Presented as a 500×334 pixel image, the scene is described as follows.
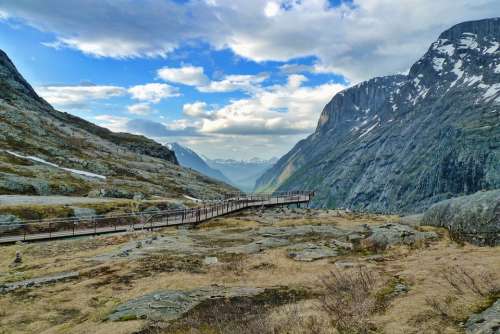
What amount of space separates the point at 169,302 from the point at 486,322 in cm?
1223

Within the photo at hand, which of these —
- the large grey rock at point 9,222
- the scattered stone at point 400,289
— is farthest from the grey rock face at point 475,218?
the large grey rock at point 9,222

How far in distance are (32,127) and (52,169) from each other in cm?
5042

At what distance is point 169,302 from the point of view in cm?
1742

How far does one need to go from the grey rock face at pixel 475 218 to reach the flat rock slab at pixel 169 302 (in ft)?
46.0

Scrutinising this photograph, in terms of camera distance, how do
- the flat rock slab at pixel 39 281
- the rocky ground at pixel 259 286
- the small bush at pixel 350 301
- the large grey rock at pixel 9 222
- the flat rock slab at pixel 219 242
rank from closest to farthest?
1. the small bush at pixel 350 301
2. the rocky ground at pixel 259 286
3. the flat rock slab at pixel 39 281
4. the flat rock slab at pixel 219 242
5. the large grey rock at pixel 9 222

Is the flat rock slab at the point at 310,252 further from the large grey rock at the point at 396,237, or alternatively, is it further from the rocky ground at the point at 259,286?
the large grey rock at the point at 396,237

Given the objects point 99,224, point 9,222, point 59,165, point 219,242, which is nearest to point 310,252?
point 219,242

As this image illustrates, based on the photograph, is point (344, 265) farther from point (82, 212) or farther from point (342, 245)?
point (82, 212)

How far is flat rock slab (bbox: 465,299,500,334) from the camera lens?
35.1 ft

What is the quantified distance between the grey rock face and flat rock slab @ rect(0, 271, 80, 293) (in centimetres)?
2506

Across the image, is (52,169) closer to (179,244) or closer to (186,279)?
(179,244)

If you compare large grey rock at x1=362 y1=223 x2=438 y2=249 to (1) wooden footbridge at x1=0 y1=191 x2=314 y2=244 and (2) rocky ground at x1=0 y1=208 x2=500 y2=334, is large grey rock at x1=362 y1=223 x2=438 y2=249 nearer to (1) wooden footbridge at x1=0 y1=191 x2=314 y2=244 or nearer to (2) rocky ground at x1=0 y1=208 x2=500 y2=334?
(2) rocky ground at x1=0 y1=208 x2=500 y2=334

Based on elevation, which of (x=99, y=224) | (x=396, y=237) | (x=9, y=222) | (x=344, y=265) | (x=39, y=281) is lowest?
(x=39, y=281)

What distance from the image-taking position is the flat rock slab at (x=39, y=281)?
22.8m
